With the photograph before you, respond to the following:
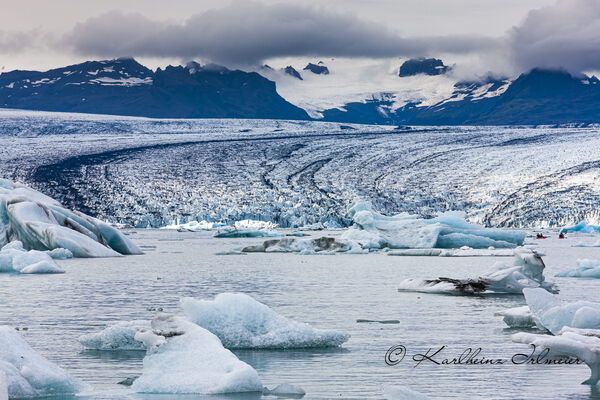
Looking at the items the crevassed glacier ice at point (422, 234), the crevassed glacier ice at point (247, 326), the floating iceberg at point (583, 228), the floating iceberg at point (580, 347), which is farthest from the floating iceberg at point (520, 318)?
the floating iceberg at point (583, 228)

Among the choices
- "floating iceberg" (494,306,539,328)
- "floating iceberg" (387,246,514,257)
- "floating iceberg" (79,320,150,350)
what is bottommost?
"floating iceberg" (387,246,514,257)

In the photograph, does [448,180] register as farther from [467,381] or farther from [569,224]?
[467,381]

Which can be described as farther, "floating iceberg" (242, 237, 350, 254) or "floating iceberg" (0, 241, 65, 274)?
"floating iceberg" (242, 237, 350, 254)

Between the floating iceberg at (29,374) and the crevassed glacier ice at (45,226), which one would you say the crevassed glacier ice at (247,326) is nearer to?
the floating iceberg at (29,374)

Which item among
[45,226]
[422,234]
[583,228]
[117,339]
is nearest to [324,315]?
[117,339]

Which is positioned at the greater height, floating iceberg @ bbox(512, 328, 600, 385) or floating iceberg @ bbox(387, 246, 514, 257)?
floating iceberg @ bbox(512, 328, 600, 385)
